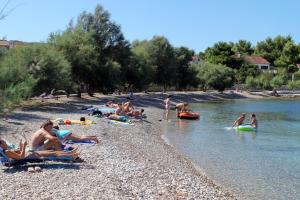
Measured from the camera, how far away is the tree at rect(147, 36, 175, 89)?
7219cm

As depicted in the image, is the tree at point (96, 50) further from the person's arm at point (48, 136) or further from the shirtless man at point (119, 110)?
the person's arm at point (48, 136)

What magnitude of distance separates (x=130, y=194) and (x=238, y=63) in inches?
4344

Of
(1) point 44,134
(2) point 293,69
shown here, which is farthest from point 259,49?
(1) point 44,134

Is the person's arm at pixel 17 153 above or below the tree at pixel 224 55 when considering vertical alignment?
below

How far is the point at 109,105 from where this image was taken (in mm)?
37312

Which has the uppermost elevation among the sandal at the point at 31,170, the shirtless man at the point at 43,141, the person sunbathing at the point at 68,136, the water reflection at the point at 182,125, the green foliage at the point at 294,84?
the green foliage at the point at 294,84

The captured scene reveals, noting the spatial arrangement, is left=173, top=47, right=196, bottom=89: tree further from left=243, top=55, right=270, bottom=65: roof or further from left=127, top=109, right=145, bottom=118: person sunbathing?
left=243, top=55, right=270, bottom=65: roof

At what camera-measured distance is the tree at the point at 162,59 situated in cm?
7219

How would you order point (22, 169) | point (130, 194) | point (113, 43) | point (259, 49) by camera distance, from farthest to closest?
1. point (259, 49)
2. point (113, 43)
3. point (22, 169)
4. point (130, 194)

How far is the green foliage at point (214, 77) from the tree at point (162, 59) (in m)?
16.0

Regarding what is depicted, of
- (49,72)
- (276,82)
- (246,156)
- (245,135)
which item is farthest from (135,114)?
(276,82)

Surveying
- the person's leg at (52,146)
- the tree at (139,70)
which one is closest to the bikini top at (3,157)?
the person's leg at (52,146)

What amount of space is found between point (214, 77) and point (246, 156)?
234ft

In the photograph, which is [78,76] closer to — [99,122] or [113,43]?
[113,43]
